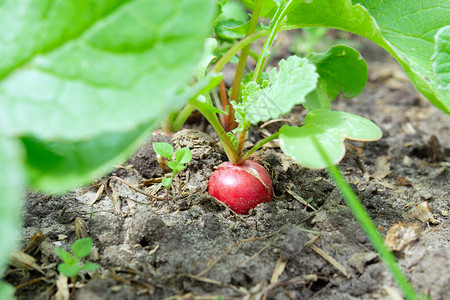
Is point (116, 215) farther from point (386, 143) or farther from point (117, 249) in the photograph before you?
point (386, 143)

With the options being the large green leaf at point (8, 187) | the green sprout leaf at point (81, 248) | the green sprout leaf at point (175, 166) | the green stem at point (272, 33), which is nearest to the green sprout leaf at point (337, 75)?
the green stem at point (272, 33)

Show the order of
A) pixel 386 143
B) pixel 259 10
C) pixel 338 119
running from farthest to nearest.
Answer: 1. pixel 386 143
2. pixel 259 10
3. pixel 338 119

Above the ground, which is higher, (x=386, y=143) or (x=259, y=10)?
(x=259, y=10)

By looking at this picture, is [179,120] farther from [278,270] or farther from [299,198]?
[278,270]

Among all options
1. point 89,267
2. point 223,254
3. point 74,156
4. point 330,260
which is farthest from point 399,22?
point 89,267

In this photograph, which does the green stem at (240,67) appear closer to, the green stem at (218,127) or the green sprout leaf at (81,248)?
the green stem at (218,127)

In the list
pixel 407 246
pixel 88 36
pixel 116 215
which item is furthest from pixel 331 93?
pixel 88 36
